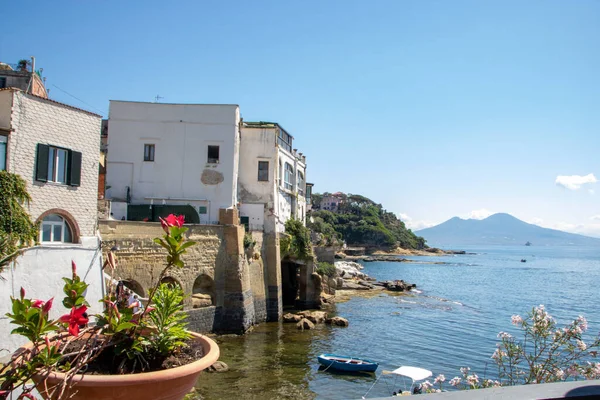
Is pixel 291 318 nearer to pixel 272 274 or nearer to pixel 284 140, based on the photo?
pixel 272 274

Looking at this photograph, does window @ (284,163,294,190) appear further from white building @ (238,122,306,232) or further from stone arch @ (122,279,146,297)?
stone arch @ (122,279,146,297)

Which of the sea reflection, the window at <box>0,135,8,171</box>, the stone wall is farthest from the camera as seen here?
the stone wall

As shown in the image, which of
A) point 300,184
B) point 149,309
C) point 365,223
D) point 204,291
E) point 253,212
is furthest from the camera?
point 365,223

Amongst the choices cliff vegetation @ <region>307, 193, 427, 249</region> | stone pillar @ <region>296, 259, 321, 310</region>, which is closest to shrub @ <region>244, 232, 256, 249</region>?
stone pillar @ <region>296, 259, 321, 310</region>

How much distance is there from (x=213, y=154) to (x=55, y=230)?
619 inches

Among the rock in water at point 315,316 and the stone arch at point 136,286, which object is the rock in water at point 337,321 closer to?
the rock in water at point 315,316

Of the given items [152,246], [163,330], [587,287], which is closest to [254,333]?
[152,246]

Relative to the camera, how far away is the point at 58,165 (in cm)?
1647

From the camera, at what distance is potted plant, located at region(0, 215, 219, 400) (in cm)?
397

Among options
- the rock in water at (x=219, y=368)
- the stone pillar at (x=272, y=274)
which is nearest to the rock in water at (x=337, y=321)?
the stone pillar at (x=272, y=274)

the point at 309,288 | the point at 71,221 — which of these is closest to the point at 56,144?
the point at 71,221

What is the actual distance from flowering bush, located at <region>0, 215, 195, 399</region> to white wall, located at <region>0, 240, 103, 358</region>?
31.9 feet

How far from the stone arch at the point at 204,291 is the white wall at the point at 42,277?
974cm

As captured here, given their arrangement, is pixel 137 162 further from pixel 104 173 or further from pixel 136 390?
pixel 136 390
